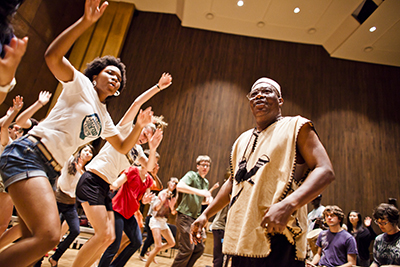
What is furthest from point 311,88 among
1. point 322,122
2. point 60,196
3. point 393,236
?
point 60,196

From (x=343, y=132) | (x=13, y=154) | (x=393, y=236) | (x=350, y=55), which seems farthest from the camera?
(x=350, y=55)

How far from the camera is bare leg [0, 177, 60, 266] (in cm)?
125

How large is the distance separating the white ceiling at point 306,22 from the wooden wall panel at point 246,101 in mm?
302

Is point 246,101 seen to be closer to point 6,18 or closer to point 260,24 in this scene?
point 260,24

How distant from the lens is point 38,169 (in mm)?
1452

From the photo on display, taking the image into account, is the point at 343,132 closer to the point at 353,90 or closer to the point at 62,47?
the point at 353,90

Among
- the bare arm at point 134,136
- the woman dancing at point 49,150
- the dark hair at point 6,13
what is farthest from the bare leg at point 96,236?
the dark hair at point 6,13

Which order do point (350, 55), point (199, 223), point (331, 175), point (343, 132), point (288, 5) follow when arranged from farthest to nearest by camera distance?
point (350, 55) < point (343, 132) < point (288, 5) < point (199, 223) < point (331, 175)

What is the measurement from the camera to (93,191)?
8.02 feet

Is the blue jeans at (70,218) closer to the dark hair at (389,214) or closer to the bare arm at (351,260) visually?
the bare arm at (351,260)

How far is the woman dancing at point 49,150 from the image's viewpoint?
4.29ft

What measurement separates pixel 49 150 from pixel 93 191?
1.03 m

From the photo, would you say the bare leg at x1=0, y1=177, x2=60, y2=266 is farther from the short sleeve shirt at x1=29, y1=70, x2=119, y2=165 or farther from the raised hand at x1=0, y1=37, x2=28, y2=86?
the raised hand at x1=0, y1=37, x2=28, y2=86

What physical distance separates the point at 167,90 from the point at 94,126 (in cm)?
670
